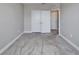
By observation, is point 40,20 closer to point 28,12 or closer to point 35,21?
point 35,21

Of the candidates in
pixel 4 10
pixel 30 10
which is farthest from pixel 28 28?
pixel 4 10

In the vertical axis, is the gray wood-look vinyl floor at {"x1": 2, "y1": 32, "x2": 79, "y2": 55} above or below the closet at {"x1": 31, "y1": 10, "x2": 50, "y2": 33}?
below

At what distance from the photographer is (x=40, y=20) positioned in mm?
8461

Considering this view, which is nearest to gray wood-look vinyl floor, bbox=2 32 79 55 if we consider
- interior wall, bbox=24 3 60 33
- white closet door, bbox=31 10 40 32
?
interior wall, bbox=24 3 60 33

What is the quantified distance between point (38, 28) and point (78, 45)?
473cm

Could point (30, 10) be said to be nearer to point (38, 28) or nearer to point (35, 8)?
point (35, 8)

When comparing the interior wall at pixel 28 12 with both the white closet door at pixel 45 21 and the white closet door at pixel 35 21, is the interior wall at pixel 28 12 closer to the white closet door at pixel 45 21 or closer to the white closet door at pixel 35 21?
the white closet door at pixel 35 21

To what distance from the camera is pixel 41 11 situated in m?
8.31

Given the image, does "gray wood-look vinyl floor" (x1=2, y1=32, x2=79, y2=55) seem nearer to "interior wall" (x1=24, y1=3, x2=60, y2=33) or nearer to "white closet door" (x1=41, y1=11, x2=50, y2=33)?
"interior wall" (x1=24, y1=3, x2=60, y2=33)

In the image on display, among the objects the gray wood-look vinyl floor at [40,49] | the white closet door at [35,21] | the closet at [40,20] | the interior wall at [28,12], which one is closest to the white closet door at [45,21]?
the closet at [40,20]

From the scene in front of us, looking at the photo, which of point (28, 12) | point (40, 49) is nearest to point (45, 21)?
point (28, 12)

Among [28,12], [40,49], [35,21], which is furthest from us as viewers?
[35,21]

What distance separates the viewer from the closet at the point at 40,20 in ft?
27.4

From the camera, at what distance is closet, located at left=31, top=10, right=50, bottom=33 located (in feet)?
27.4
